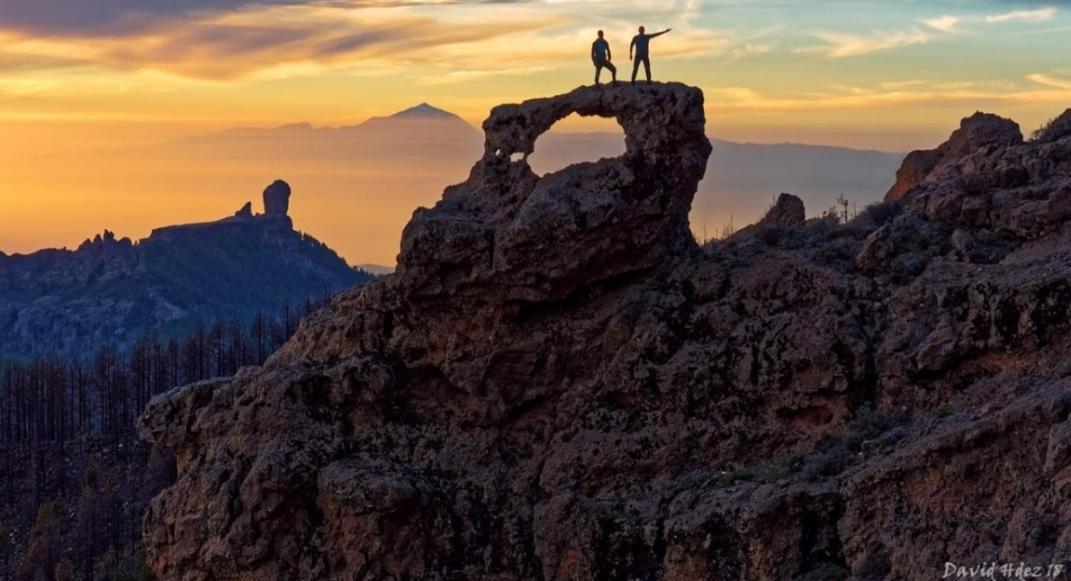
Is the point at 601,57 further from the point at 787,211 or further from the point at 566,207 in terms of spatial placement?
the point at 787,211

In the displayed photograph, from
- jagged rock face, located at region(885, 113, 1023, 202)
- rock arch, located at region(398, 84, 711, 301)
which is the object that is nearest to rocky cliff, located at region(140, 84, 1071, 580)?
rock arch, located at region(398, 84, 711, 301)

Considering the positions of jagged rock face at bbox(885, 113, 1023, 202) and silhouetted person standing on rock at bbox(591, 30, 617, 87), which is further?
jagged rock face at bbox(885, 113, 1023, 202)

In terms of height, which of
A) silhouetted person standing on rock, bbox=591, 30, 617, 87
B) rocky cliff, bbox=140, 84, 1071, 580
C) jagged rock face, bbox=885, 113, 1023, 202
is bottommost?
rocky cliff, bbox=140, 84, 1071, 580

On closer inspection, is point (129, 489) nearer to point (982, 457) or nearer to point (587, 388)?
point (587, 388)

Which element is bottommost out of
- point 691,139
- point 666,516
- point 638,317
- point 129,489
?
point 129,489

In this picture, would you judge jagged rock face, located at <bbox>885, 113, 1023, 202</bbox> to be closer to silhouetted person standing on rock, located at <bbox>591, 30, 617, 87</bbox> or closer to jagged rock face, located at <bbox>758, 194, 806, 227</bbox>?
jagged rock face, located at <bbox>758, 194, 806, 227</bbox>

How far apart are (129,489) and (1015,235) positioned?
270 ft

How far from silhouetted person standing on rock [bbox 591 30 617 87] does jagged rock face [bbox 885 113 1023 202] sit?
6.86 metres

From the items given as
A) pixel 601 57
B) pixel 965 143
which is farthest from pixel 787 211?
pixel 601 57

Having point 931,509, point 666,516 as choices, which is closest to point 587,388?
point 666,516

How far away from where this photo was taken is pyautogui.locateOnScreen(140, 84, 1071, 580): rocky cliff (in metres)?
24.9

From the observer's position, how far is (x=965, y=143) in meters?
34.3

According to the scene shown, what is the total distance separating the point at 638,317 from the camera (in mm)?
28266

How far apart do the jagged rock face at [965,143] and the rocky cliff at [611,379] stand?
10.9 ft
